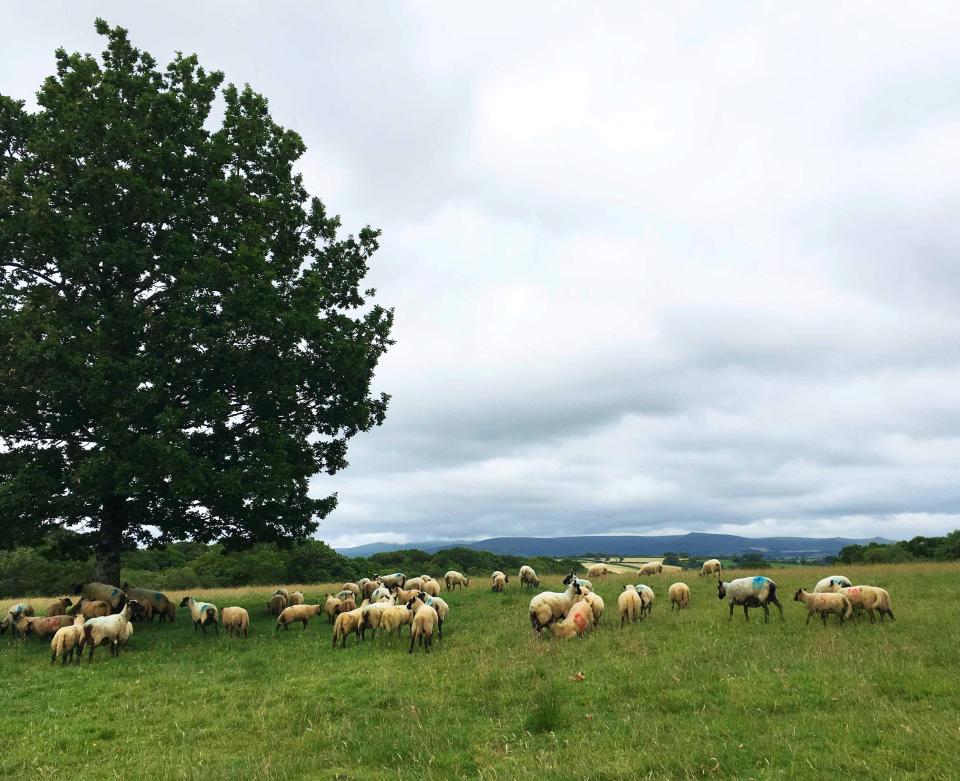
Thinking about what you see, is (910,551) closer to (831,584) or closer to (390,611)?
(831,584)

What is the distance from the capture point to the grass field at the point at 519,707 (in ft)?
24.5

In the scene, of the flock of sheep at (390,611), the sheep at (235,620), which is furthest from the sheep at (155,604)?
the sheep at (235,620)

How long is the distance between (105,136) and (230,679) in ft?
58.4

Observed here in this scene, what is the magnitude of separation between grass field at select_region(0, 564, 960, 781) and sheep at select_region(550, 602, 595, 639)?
0.49 m

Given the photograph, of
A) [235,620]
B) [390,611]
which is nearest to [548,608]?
[390,611]

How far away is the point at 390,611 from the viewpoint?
1734 cm

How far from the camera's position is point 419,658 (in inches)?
563

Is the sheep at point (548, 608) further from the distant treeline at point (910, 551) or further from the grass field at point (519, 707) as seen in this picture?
the distant treeline at point (910, 551)

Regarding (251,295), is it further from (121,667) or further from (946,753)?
(946,753)

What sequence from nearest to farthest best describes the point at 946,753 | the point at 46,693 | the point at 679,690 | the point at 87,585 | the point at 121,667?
the point at 946,753, the point at 679,690, the point at 46,693, the point at 121,667, the point at 87,585

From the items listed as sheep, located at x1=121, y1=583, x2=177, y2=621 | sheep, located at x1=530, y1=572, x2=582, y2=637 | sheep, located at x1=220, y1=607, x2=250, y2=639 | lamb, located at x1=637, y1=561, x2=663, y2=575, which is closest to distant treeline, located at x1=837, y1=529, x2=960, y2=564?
lamb, located at x1=637, y1=561, x2=663, y2=575

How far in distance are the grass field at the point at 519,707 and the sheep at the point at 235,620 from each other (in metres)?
1.77

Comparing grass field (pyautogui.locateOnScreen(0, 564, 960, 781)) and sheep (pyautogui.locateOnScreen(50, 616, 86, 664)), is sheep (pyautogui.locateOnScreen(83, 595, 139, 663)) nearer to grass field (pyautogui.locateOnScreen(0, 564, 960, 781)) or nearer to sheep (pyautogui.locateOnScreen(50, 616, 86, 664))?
sheep (pyautogui.locateOnScreen(50, 616, 86, 664))

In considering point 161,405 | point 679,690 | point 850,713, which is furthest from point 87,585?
point 850,713
